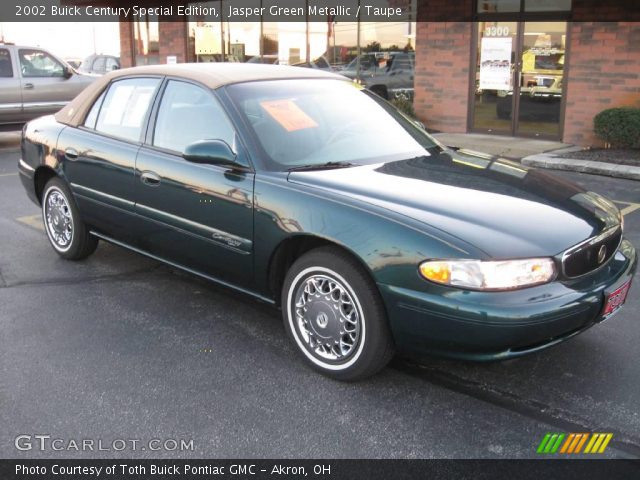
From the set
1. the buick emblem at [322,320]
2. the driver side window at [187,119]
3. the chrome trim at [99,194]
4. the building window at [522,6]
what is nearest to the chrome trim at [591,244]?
the buick emblem at [322,320]

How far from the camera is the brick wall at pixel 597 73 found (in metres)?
10.5

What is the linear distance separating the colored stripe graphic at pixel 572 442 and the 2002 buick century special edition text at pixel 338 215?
1.28 feet

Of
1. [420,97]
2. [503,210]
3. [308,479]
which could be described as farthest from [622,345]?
[420,97]

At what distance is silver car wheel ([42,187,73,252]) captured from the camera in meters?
5.43

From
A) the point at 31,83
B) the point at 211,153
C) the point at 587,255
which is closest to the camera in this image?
the point at 587,255

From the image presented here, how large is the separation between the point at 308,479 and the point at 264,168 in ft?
5.71

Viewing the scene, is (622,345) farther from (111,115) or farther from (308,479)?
(111,115)

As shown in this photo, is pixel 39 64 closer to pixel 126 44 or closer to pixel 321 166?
pixel 126 44

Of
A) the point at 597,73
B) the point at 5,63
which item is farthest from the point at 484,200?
the point at 5,63

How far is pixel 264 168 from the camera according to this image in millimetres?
3824

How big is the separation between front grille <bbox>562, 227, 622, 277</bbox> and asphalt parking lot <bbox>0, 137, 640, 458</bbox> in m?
0.63

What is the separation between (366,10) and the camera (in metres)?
14.3

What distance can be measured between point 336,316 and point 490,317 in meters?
0.83

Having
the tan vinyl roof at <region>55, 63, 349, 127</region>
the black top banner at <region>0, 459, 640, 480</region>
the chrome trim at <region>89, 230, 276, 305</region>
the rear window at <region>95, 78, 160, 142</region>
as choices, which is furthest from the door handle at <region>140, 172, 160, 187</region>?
the black top banner at <region>0, 459, 640, 480</region>
